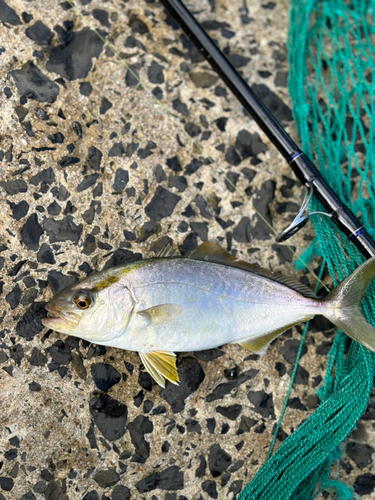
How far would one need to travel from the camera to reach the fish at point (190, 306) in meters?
2.01

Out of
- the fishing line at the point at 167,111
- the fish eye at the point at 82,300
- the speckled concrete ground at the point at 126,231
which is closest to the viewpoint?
the fish eye at the point at 82,300

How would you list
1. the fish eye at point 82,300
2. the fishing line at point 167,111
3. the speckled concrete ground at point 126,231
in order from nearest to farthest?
the fish eye at point 82,300 → the speckled concrete ground at point 126,231 → the fishing line at point 167,111

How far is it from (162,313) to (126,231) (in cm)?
59

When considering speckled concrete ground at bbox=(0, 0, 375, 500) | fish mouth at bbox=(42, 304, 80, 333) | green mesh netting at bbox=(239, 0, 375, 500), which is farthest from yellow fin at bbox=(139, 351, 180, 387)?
green mesh netting at bbox=(239, 0, 375, 500)

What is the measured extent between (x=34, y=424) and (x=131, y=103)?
192 centimetres

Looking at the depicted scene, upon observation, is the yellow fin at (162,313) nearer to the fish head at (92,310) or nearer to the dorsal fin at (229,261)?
the fish head at (92,310)

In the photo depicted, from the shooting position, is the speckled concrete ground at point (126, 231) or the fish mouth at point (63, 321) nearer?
the fish mouth at point (63, 321)

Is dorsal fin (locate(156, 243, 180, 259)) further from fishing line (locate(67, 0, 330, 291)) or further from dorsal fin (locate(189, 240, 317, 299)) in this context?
fishing line (locate(67, 0, 330, 291))

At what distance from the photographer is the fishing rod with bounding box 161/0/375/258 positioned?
2229 millimetres

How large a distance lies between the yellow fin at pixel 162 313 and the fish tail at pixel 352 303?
782 mm

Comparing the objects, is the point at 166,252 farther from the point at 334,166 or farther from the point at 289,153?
the point at 334,166

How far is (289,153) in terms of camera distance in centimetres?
229

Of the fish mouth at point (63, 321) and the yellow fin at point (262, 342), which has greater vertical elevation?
the fish mouth at point (63, 321)

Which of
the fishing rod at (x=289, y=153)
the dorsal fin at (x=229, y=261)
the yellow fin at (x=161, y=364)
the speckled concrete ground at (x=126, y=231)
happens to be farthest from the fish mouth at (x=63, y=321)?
the fishing rod at (x=289, y=153)
